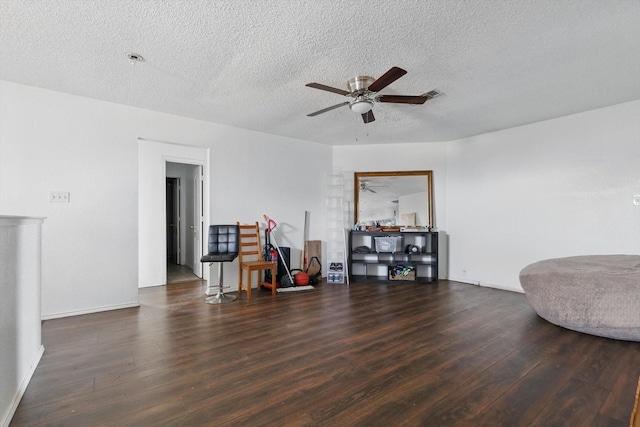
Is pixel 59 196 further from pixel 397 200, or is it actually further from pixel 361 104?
pixel 397 200

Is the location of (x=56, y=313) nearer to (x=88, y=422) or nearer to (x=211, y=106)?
(x=88, y=422)

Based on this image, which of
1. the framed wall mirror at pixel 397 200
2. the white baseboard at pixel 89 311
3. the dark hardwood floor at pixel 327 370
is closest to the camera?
the dark hardwood floor at pixel 327 370

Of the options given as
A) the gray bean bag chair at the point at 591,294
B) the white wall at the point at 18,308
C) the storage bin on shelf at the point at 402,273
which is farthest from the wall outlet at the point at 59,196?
the gray bean bag chair at the point at 591,294

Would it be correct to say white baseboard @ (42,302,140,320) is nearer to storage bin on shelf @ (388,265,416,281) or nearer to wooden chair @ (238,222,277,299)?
wooden chair @ (238,222,277,299)

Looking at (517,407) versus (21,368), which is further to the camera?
(21,368)

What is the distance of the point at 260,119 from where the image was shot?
4.33m

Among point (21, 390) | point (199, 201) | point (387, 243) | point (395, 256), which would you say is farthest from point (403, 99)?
point (199, 201)

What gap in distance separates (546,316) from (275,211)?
3.97 m

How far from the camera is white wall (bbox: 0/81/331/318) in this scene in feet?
10.5

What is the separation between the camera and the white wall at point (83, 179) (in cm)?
319

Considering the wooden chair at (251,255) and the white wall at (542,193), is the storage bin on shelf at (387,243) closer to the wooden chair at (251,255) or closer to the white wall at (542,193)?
the white wall at (542,193)

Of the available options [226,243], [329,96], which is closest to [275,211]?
[226,243]

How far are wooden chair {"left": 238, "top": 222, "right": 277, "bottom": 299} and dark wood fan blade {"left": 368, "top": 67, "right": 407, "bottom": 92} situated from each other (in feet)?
9.23

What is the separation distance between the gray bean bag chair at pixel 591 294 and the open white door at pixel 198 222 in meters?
4.86
